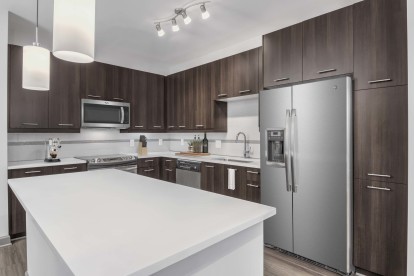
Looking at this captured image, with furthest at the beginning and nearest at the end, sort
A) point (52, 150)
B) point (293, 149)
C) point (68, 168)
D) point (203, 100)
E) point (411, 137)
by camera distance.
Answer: point (203, 100), point (52, 150), point (68, 168), point (293, 149), point (411, 137)

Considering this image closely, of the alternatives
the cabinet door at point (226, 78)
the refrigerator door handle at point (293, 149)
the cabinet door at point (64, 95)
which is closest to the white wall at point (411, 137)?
the refrigerator door handle at point (293, 149)

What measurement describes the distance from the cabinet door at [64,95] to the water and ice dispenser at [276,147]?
275 cm

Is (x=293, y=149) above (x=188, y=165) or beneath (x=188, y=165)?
above

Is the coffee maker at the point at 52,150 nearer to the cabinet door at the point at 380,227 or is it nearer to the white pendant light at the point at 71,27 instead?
the white pendant light at the point at 71,27

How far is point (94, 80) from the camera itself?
359 cm

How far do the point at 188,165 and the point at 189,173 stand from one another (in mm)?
124

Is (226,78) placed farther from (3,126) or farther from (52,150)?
(3,126)

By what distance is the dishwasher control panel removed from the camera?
11.4ft

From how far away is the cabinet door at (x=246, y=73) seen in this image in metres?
3.01

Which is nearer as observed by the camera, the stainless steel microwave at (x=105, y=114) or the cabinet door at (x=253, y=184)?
the cabinet door at (x=253, y=184)

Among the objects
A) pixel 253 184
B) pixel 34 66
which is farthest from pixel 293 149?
pixel 34 66

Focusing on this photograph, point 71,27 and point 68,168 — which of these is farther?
point 68,168

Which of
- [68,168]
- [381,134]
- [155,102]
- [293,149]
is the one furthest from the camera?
[155,102]

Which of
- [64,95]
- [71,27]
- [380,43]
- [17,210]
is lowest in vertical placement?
[17,210]
